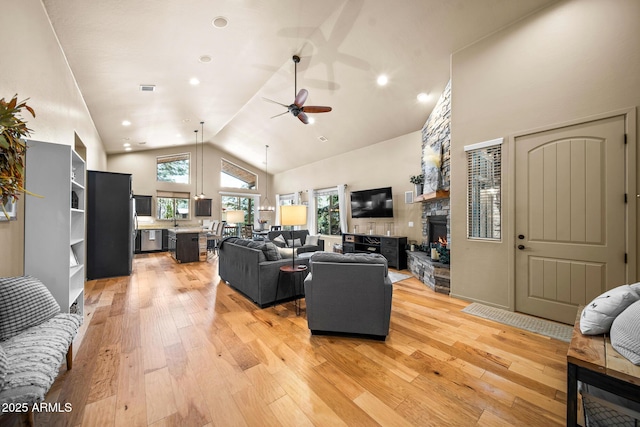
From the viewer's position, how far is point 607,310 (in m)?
1.51

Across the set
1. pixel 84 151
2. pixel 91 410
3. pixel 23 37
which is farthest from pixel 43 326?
pixel 84 151

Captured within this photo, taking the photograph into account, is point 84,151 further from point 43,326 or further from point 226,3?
point 43,326

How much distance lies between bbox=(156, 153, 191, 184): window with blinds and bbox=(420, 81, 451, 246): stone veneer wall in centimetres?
849

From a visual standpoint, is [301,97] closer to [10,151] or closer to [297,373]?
[10,151]

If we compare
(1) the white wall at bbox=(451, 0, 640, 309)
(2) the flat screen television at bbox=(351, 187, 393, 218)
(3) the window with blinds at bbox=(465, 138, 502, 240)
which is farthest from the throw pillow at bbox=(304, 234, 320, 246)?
(3) the window with blinds at bbox=(465, 138, 502, 240)

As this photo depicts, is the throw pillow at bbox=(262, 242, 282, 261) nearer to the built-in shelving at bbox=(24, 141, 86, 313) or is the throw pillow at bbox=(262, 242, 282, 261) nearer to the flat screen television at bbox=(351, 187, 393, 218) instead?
the built-in shelving at bbox=(24, 141, 86, 313)

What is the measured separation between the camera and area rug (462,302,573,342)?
2.59 metres

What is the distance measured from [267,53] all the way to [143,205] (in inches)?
288

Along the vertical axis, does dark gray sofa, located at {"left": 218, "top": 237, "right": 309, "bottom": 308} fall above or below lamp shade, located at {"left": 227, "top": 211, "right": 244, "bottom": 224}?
below

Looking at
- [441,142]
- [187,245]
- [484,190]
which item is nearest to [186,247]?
[187,245]

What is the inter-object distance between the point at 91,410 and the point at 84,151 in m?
5.08

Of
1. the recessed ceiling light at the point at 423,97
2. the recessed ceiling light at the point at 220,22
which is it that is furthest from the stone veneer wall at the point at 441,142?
the recessed ceiling light at the point at 220,22

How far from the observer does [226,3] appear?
2.78m

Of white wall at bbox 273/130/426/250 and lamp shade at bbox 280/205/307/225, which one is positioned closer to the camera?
lamp shade at bbox 280/205/307/225
